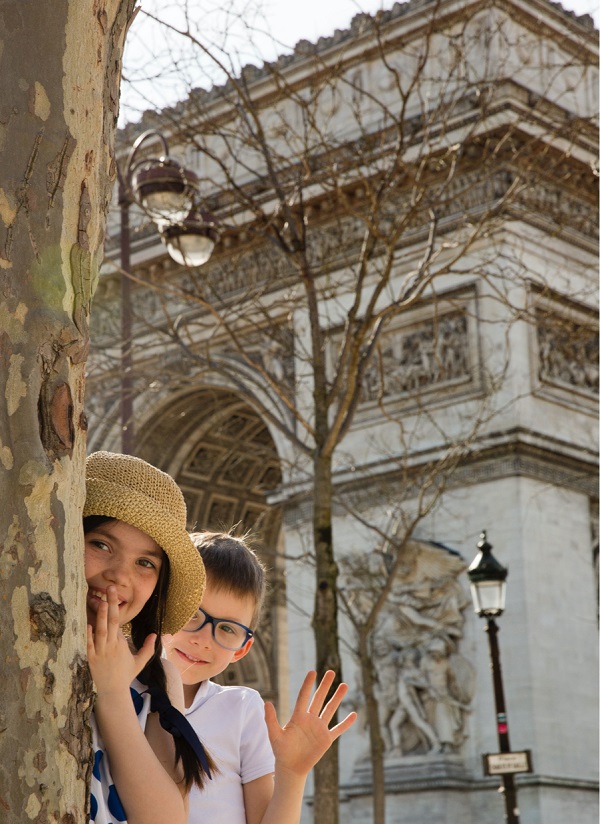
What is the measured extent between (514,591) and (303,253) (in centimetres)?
872

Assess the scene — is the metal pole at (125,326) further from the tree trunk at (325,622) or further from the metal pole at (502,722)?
the tree trunk at (325,622)

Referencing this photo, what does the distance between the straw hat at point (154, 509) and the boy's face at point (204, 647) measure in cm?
45

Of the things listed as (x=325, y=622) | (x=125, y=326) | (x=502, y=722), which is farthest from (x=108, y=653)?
(x=125, y=326)

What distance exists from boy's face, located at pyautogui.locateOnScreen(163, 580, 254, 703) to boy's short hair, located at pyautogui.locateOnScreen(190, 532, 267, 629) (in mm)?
21

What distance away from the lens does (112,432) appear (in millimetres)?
24234

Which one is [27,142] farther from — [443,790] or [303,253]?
[443,790]

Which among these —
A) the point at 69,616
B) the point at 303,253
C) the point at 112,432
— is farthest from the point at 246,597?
the point at 112,432

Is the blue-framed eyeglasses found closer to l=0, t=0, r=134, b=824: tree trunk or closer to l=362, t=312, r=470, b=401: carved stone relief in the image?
l=0, t=0, r=134, b=824: tree trunk

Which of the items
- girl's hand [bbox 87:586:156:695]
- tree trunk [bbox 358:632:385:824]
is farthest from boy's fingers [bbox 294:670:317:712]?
tree trunk [bbox 358:632:385:824]

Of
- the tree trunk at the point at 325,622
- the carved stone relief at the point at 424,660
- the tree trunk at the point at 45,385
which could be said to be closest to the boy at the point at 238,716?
the tree trunk at the point at 45,385

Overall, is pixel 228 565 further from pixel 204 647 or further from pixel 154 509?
pixel 154 509

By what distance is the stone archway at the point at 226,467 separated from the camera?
25547 mm

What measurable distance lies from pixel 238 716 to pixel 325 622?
626 cm

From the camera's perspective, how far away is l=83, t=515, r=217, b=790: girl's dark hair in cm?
265
